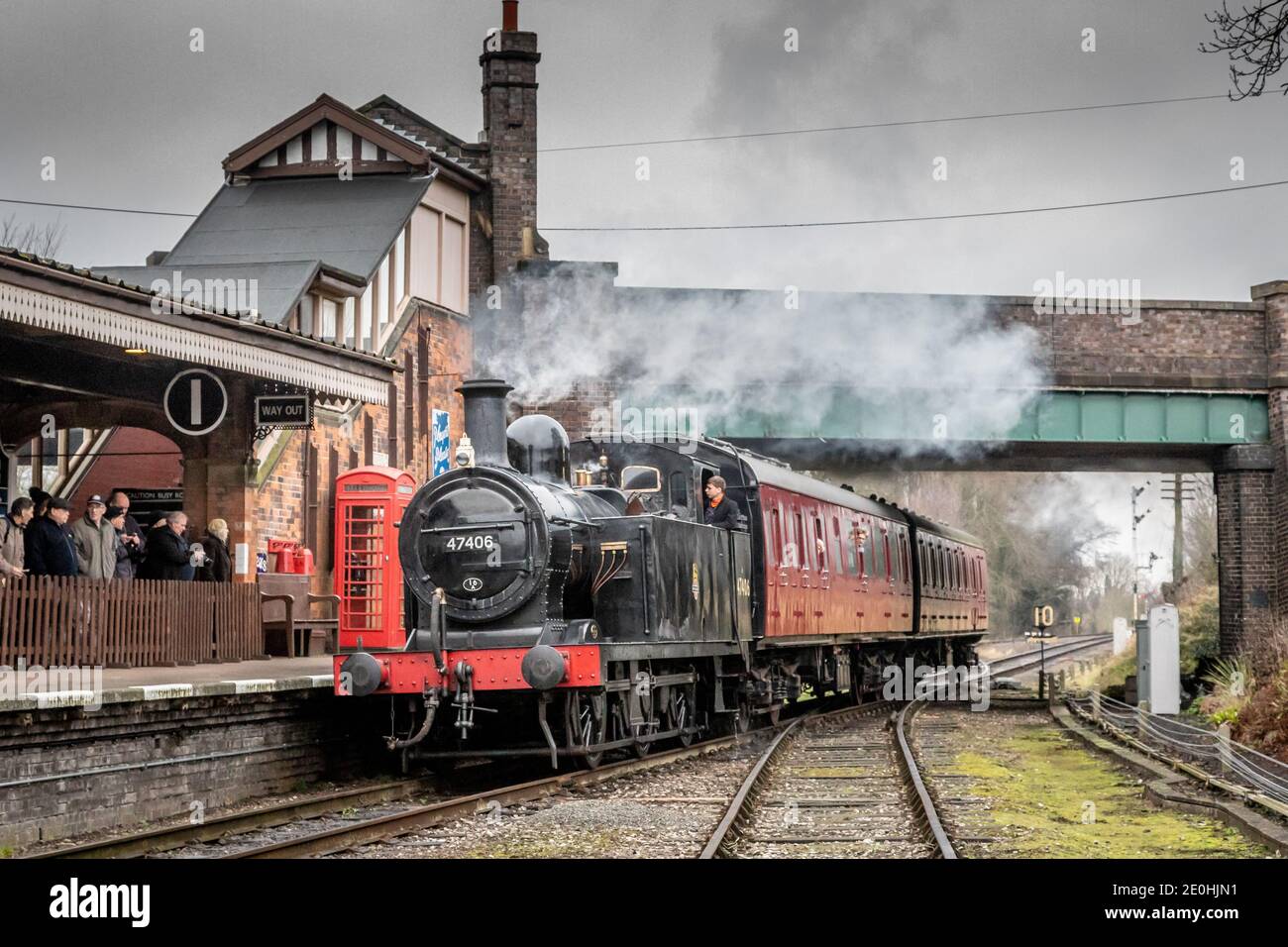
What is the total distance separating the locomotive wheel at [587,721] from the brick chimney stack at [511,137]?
16.0m

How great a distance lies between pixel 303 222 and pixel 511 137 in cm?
465

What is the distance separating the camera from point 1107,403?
2772 cm

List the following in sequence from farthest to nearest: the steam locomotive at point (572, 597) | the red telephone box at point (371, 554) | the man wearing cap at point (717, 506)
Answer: the red telephone box at point (371, 554) → the man wearing cap at point (717, 506) → the steam locomotive at point (572, 597)

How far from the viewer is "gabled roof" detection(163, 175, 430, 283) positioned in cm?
2373

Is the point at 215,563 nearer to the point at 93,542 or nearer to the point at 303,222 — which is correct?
the point at 93,542

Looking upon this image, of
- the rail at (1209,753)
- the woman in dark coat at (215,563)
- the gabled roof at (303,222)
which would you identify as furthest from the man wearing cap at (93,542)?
the gabled roof at (303,222)

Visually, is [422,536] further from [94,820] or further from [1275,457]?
[1275,457]

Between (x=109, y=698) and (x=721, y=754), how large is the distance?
6.58m

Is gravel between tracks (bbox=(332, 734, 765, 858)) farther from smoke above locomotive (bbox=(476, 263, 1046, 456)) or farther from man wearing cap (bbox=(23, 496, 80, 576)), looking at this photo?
smoke above locomotive (bbox=(476, 263, 1046, 456))

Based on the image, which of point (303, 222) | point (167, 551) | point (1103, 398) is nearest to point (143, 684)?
point (167, 551)

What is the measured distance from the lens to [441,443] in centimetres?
2539

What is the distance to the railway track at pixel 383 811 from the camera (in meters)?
8.58

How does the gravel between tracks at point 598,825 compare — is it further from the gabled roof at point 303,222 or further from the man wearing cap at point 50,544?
the gabled roof at point 303,222
